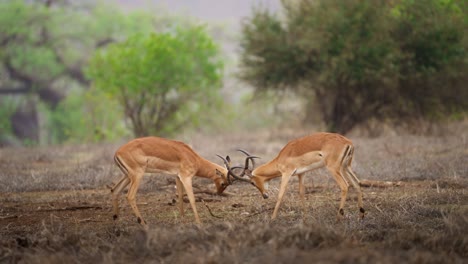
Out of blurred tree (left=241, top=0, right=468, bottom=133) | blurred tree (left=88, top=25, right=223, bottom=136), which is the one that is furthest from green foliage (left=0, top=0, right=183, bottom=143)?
blurred tree (left=241, top=0, right=468, bottom=133)

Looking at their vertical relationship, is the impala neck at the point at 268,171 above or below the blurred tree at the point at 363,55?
below

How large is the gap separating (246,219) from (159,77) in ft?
46.8

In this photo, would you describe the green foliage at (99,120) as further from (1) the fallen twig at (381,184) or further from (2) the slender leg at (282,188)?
Result: (2) the slender leg at (282,188)

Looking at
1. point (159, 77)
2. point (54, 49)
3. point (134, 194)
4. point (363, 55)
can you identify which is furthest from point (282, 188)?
point (54, 49)

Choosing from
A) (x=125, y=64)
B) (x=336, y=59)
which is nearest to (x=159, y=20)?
(x=125, y=64)

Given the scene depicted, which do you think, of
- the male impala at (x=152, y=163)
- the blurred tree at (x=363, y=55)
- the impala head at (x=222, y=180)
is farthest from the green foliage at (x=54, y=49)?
the male impala at (x=152, y=163)

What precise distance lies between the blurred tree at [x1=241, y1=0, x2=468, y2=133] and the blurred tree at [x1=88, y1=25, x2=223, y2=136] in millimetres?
1956

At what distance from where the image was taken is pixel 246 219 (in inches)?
346

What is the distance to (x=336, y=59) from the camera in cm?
2033

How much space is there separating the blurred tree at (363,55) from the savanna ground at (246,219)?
500 cm

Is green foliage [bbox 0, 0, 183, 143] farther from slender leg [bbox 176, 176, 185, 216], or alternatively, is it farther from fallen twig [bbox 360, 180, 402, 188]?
slender leg [bbox 176, 176, 185, 216]

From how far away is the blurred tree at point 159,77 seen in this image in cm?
2275

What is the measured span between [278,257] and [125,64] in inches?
720

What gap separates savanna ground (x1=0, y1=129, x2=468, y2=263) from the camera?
6266mm
